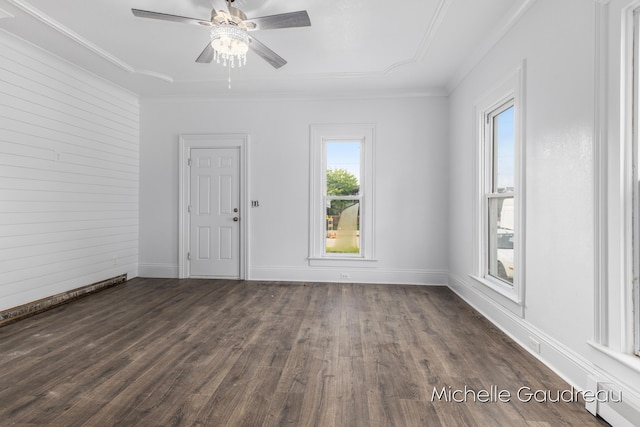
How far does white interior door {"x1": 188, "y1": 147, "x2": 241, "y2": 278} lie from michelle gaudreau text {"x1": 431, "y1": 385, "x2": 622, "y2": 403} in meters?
3.71

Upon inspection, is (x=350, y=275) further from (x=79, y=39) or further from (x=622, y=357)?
(x=79, y=39)

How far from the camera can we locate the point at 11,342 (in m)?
2.77

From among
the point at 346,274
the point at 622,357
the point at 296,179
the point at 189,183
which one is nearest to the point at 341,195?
the point at 296,179

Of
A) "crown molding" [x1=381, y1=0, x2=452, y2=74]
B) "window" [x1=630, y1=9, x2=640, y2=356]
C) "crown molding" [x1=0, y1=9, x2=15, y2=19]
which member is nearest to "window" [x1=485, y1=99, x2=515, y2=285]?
"crown molding" [x1=381, y1=0, x2=452, y2=74]

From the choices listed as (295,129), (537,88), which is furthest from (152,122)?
(537,88)

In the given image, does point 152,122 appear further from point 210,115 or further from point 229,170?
point 229,170

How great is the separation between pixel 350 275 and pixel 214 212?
231cm

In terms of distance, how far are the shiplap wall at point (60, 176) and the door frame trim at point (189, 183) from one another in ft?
2.45

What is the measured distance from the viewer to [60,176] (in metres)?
3.87

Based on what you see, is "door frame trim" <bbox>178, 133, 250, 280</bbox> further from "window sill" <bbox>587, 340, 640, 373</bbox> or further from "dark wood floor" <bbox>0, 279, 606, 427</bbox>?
"window sill" <bbox>587, 340, 640, 373</bbox>

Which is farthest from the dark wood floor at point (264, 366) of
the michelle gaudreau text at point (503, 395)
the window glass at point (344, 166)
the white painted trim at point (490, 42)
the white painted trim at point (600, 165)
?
the white painted trim at point (490, 42)

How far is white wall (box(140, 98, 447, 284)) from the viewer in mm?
4836

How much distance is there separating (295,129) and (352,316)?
2.91 m

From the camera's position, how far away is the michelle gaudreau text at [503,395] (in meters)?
1.95
